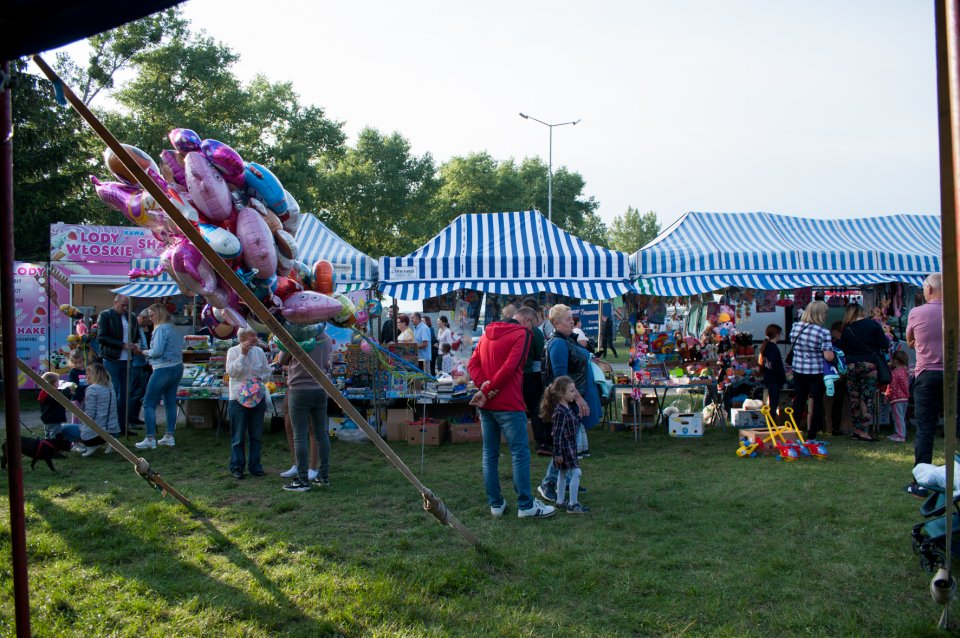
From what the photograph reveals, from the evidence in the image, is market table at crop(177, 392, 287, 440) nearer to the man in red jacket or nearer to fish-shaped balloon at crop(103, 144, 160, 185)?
the man in red jacket

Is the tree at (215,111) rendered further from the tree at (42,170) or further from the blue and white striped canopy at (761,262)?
the blue and white striped canopy at (761,262)

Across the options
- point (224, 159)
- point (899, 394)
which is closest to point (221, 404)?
point (224, 159)

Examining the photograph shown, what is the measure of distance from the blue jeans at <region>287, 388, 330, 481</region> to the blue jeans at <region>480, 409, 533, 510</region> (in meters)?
1.82

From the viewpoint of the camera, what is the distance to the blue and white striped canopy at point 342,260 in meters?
11.1

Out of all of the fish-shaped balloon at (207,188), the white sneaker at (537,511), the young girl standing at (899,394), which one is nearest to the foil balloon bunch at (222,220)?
the fish-shaped balloon at (207,188)

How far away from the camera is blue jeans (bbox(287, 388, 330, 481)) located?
20.9 feet

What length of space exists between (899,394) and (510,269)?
219 inches

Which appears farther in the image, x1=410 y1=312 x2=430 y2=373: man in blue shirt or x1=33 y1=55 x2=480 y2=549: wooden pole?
x1=410 y1=312 x2=430 y2=373: man in blue shirt

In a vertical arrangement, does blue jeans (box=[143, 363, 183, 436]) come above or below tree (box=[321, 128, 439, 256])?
below

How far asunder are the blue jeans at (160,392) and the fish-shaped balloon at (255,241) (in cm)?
534

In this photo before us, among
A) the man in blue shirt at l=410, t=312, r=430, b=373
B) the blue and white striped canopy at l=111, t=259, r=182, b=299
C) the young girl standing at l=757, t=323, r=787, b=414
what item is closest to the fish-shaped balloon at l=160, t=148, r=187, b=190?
the young girl standing at l=757, t=323, r=787, b=414

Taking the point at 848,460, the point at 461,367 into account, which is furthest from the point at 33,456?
the point at 848,460

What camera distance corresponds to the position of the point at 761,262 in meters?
10.9

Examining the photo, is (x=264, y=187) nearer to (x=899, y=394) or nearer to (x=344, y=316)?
(x=344, y=316)
